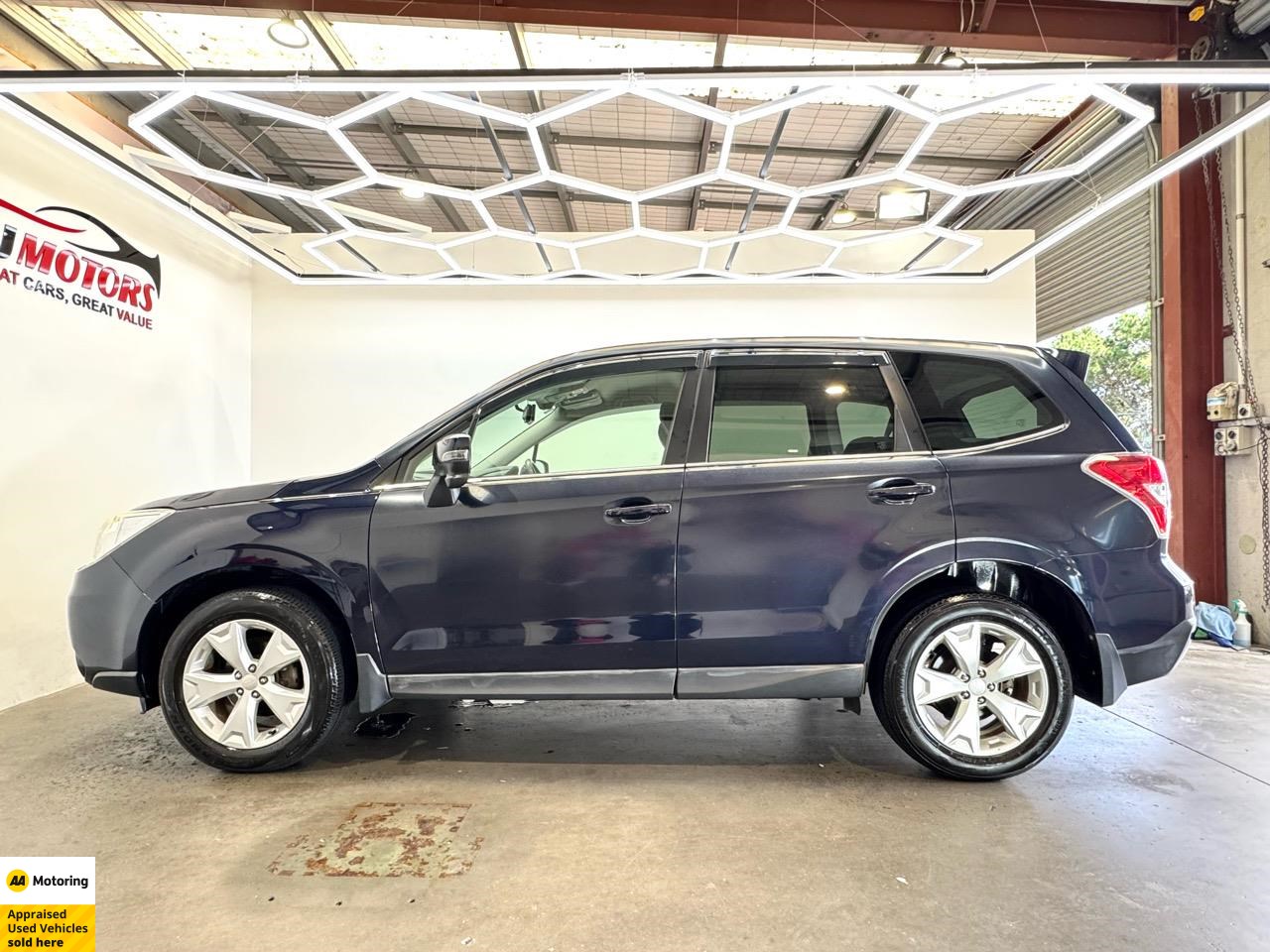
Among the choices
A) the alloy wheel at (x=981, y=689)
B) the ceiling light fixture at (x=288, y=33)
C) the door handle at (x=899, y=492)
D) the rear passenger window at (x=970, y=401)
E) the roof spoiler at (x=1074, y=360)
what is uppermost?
the ceiling light fixture at (x=288, y=33)

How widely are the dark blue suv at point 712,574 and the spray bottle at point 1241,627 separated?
3.39m

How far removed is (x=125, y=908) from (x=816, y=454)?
247 cm

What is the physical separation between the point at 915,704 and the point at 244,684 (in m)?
2.46

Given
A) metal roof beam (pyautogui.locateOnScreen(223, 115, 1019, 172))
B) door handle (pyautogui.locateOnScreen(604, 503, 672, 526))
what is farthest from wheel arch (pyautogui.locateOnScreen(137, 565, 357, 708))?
metal roof beam (pyautogui.locateOnScreen(223, 115, 1019, 172))

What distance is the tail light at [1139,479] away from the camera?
89.5 inches

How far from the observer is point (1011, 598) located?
2391mm

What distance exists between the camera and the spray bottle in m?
4.63

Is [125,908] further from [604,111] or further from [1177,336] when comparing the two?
[1177,336]

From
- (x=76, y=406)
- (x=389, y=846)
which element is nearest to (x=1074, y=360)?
(x=389, y=846)

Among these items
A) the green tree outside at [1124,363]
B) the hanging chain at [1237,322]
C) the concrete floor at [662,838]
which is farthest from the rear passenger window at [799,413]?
the green tree outside at [1124,363]

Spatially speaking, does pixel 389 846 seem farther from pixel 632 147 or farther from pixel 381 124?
pixel 632 147

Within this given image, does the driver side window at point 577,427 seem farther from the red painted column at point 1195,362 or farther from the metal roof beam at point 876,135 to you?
the red painted column at point 1195,362

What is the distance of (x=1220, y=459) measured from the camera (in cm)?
497

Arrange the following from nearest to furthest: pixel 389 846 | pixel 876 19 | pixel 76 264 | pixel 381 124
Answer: pixel 389 846 < pixel 76 264 < pixel 876 19 < pixel 381 124
